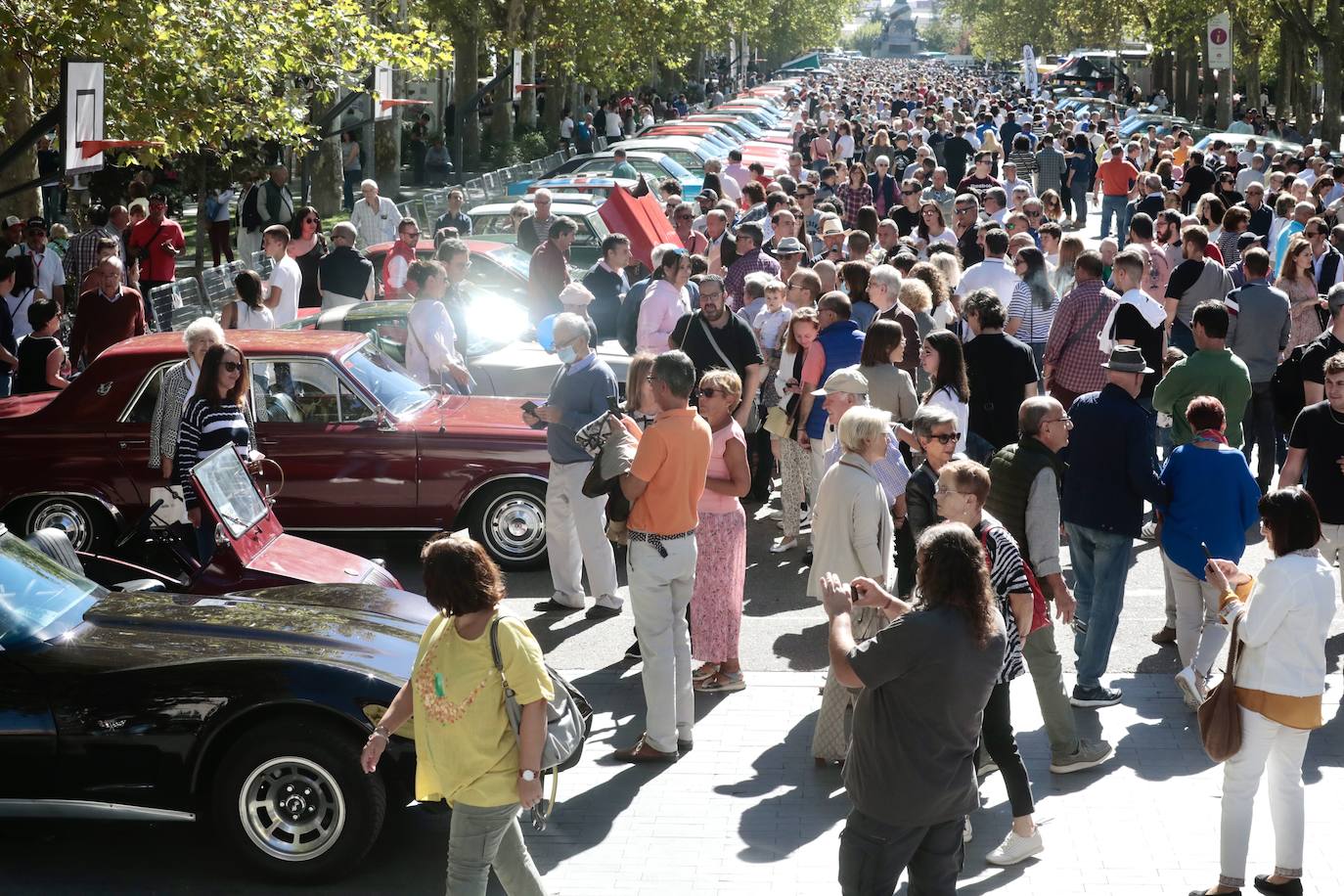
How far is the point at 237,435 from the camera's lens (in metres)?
8.80

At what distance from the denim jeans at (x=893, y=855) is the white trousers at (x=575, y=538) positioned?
4.57m

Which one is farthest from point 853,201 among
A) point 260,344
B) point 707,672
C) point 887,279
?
point 707,672

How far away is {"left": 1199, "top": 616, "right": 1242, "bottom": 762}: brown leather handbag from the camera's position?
5.93m

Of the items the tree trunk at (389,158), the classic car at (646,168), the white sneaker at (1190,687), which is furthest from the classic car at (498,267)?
the tree trunk at (389,158)

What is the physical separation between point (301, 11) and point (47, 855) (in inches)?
501

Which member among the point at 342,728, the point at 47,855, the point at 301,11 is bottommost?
the point at 47,855

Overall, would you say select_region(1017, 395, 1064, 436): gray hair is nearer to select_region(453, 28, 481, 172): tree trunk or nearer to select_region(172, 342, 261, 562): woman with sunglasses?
select_region(172, 342, 261, 562): woman with sunglasses

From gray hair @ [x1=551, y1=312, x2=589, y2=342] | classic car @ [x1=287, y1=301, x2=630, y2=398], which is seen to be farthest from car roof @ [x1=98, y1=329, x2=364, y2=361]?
gray hair @ [x1=551, y1=312, x2=589, y2=342]

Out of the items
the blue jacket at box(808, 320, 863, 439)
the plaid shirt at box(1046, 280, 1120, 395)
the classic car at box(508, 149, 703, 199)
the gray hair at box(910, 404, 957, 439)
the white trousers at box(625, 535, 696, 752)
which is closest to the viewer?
the gray hair at box(910, 404, 957, 439)

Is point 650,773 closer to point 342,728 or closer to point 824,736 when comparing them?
point 824,736

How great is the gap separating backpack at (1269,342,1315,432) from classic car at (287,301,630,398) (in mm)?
4867

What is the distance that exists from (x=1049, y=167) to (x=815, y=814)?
20.9 meters

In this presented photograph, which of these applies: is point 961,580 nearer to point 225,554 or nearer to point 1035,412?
point 1035,412

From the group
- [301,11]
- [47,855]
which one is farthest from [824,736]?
[301,11]
